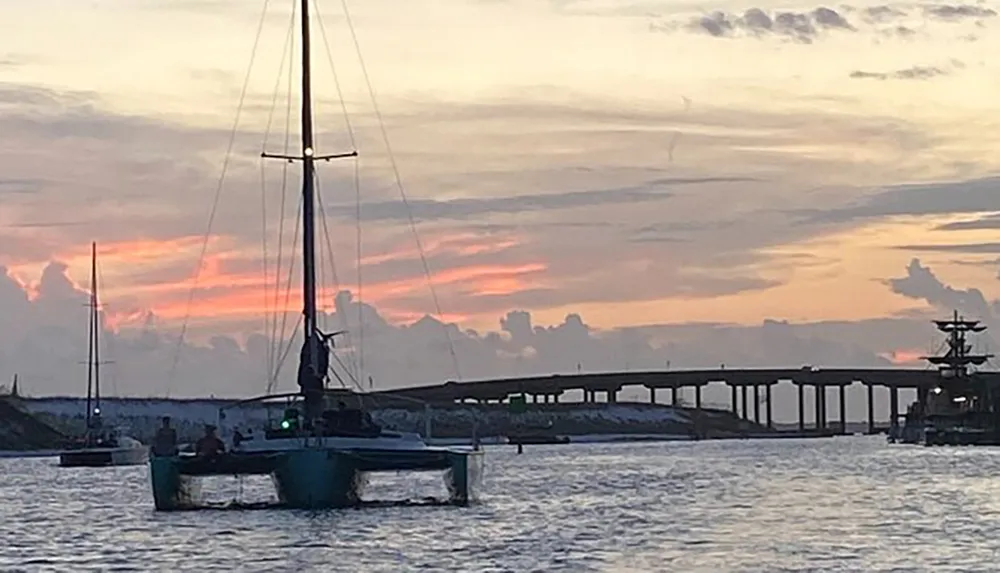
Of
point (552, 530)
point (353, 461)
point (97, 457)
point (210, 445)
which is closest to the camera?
→ point (552, 530)

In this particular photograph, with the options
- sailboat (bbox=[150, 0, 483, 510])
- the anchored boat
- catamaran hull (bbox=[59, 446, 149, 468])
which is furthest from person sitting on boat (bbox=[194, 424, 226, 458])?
the anchored boat

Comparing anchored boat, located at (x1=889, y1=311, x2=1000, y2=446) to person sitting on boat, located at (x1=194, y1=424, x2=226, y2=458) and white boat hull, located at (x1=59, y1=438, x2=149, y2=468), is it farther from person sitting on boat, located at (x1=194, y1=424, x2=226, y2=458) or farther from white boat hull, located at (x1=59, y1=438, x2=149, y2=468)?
person sitting on boat, located at (x1=194, y1=424, x2=226, y2=458)

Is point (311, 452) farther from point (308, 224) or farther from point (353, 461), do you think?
point (308, 224)

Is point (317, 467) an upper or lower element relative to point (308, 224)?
lower

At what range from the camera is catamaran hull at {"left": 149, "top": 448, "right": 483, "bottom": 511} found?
177ft

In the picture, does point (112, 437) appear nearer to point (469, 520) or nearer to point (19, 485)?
point (19, 485)

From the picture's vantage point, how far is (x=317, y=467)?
5491 cm

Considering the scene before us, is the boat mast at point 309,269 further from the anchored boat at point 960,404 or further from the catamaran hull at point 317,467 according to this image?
the anchored boat at point 960,404

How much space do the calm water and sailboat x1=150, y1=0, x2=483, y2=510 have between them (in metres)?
0.85

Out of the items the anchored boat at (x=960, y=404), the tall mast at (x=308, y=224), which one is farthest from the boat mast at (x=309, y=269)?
the anchored boat at (x=960, y=404)

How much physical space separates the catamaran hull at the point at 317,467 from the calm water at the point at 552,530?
731 mm

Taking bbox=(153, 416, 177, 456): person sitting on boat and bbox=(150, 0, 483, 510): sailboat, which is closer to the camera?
bbox=(150, 0, 483, 510): sailboat

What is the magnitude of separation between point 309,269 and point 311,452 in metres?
7.14

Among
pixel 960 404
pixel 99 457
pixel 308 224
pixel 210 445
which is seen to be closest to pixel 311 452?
pixel 210 445
